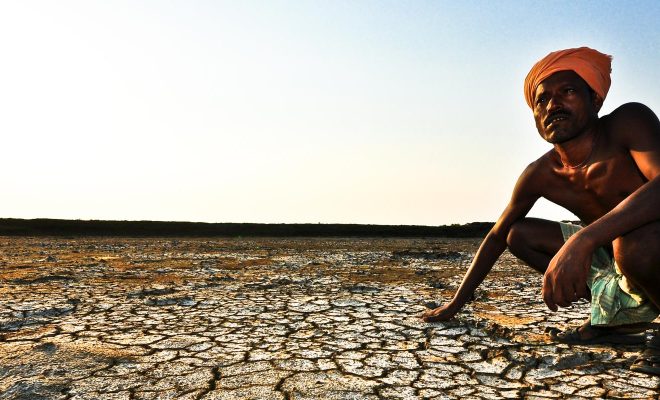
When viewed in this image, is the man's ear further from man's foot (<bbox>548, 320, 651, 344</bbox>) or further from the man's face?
man's foot (<bbox>548, 320, 651, 344</bbox>)

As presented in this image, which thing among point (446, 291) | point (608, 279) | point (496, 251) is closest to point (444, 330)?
point (496, 251)

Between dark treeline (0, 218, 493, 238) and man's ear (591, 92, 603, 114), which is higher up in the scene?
man's ear (591, 92, 603, 114)

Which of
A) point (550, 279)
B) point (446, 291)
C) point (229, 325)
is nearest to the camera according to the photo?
point (550, 279)

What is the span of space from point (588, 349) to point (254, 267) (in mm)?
3913

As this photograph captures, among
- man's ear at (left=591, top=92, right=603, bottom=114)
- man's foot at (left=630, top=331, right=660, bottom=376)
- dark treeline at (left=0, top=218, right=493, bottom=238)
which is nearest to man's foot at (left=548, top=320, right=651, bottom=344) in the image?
man's foot at (left=630, top=331, right=660, bottom=376)

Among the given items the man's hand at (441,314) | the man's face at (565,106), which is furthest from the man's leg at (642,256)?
the man's hand at (441,314)

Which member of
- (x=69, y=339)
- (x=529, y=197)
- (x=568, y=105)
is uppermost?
(x=568, y=105)

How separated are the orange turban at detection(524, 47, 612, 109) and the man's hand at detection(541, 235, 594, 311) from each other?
615 mm

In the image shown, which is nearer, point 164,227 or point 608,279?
point 608,279

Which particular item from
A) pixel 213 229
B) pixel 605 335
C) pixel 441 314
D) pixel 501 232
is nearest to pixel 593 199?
pixel 501 232

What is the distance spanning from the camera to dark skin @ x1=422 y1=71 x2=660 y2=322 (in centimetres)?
143

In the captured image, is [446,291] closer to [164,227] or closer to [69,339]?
[69,339]

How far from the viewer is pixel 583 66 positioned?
1.75 metres

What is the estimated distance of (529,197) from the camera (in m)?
2.07
